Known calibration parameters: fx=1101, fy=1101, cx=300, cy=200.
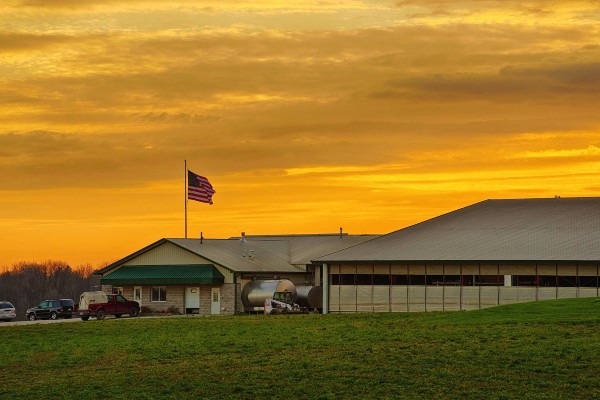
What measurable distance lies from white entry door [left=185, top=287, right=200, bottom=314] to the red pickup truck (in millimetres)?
4744

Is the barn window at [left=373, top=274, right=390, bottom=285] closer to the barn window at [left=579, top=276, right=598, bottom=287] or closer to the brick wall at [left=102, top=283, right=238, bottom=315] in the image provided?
the brick wall at [left=102, top=283, right=238, bottom=315]

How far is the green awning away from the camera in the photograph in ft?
292

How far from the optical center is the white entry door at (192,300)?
90.9 metres

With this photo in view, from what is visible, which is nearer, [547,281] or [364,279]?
[547,281]

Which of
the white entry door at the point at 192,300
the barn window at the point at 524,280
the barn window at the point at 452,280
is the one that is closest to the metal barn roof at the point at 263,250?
the white entry door at the point at 192,300

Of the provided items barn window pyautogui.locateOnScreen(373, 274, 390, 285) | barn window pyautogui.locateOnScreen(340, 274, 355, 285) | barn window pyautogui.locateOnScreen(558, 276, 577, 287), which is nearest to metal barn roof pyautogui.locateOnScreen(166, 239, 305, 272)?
barn window pyautogui.locateOnScreen(340, 274, 355, 285)

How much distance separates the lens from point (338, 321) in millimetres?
65812

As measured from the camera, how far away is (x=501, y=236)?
278ft

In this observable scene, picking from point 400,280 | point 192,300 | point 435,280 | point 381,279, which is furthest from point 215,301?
point 435,280

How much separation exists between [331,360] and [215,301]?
5015 cm

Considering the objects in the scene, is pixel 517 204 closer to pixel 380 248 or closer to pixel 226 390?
pixel 380 248

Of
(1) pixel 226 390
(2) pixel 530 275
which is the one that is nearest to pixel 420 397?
(1) pixel 226 390

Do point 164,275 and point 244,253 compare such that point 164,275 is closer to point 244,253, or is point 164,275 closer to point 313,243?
point 244,253

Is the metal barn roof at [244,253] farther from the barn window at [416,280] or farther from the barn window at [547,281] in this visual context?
the barn window at [547,281]
